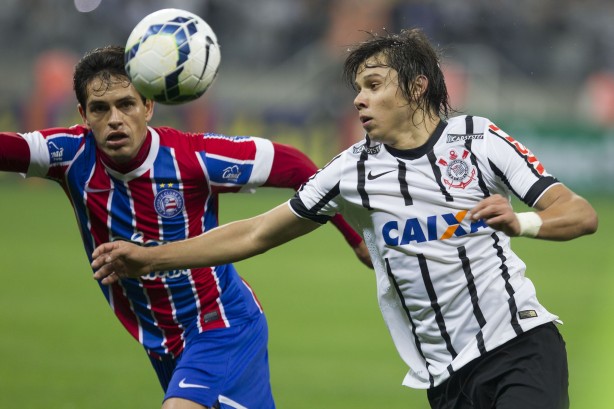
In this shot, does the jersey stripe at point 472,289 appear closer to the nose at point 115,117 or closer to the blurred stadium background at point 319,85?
the nose at point 115,117

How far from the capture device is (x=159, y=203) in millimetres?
5590

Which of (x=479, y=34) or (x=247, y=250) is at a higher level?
(x=479, y=34)

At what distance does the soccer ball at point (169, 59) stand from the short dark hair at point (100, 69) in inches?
13.0

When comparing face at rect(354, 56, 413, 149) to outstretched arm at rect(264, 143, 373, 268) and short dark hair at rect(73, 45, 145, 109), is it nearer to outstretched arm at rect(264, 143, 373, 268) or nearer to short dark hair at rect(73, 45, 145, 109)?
outstretched arm at rect(264, 143, 373, 268)

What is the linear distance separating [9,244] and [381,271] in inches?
488

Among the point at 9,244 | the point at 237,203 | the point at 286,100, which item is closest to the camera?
the point at 9,244

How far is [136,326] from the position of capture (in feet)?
18.9

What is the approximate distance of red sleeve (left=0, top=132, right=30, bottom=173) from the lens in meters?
5.42

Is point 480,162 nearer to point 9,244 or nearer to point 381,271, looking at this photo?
point 381,271

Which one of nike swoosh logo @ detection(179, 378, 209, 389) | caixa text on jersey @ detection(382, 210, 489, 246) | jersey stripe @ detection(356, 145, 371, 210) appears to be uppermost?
jersey stripe @ detection(356, 145, 371, 210)

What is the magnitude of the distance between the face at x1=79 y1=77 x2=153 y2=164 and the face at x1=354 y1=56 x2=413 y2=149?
1.30 meters

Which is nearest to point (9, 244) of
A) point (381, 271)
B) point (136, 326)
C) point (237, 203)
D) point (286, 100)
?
point (237, 203)

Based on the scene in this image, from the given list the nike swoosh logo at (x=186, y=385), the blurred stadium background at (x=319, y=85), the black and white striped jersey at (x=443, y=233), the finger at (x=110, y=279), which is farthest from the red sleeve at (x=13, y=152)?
the blurred stadium background at (x=319, y=85)

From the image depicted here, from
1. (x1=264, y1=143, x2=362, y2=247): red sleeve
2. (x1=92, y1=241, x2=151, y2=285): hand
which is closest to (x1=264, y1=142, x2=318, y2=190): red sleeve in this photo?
(x1=264, y1=143, x2=362, y2=247): red sleeve
